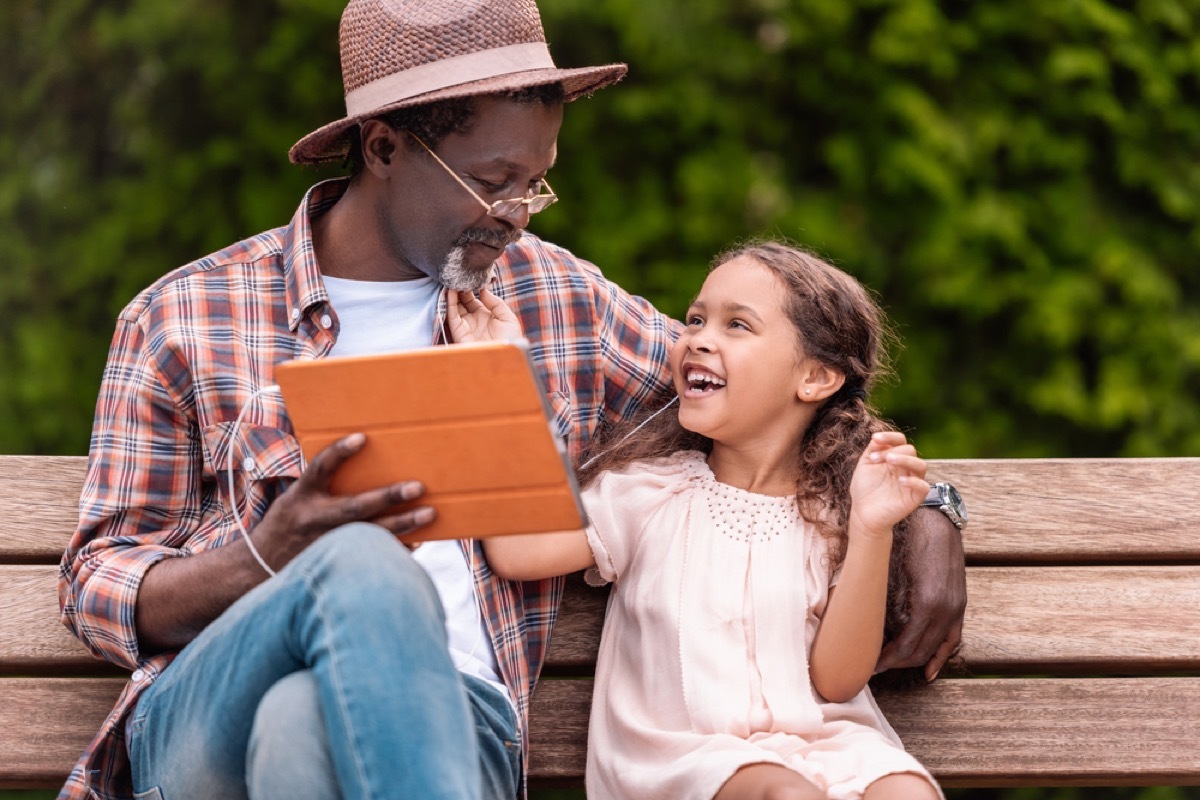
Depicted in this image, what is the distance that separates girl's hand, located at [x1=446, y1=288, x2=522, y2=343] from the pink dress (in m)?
0.32

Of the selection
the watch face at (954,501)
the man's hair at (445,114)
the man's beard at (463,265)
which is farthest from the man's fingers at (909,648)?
the man's hair at (445,114)

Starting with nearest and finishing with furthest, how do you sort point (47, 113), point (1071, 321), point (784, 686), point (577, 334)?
point (784, 686), point (577, 334), point (1071, 321), point (47, 113)

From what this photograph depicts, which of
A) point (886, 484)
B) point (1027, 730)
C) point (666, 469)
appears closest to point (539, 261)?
point (666, 469)

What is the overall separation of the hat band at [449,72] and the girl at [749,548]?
0.38 meters

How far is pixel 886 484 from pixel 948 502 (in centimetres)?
30

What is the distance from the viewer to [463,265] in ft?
8.45

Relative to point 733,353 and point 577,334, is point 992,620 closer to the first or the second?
point 733,353

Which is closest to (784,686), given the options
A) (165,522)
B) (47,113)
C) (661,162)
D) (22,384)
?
(165,522)

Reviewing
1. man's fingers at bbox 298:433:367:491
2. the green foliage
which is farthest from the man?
the green foliage

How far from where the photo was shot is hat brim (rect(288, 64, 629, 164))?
2473 millimetres

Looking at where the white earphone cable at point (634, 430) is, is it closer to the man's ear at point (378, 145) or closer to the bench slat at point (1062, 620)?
the bench slat at point (1062, 620)

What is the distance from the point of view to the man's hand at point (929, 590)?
2506 mm

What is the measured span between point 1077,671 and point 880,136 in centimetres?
153

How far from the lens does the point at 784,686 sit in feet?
7.84
